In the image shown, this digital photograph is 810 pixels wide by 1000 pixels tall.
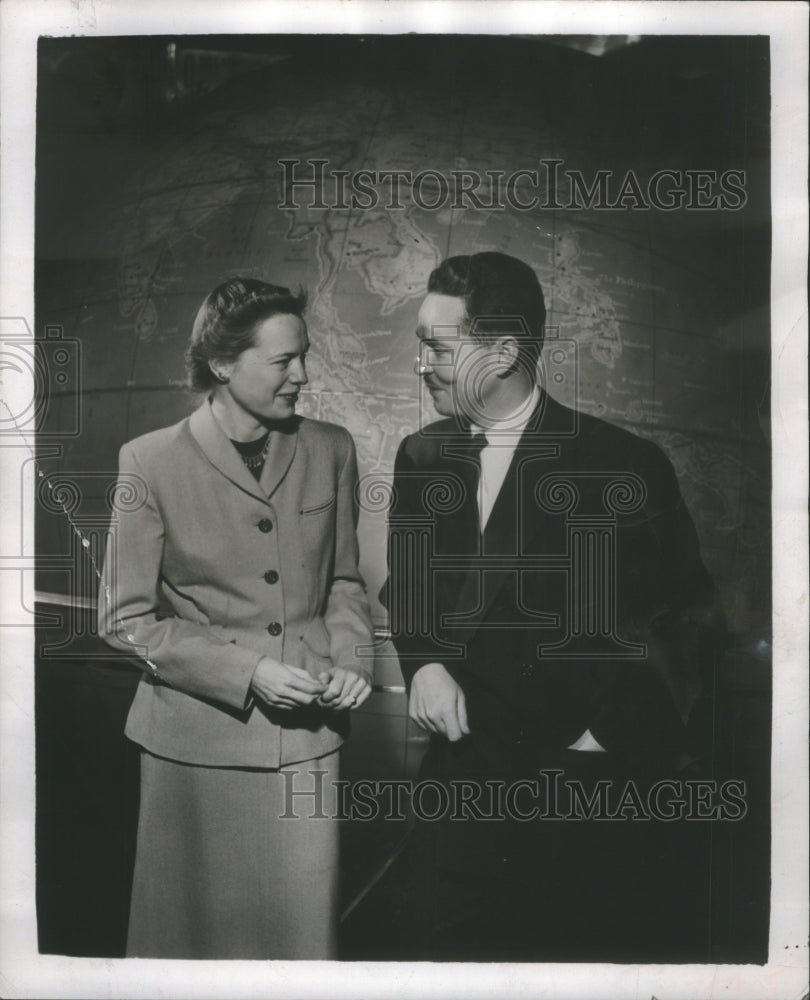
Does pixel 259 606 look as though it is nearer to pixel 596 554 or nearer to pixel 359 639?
pixel 359 639

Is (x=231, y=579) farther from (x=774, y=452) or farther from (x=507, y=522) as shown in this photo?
(x=774, y=452)

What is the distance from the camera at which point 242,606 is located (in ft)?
7.16

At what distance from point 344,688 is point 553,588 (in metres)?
0.48

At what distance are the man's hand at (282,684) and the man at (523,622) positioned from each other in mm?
202

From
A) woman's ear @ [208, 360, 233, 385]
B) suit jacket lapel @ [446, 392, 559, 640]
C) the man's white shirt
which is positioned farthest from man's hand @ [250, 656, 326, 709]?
woman's ear @ [208, 360, 233, 385]

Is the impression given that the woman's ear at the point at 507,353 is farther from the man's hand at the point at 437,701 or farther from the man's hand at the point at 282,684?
the man's hand at the point at 282,684

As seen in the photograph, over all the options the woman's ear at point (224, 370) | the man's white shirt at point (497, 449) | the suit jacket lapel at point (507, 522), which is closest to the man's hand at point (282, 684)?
the suit jacket lapel at point (507, 522)

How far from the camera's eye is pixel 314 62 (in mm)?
2227

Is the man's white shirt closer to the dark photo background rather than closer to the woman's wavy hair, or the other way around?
the dark photo background

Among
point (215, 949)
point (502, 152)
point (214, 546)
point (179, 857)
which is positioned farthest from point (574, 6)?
point (215, 949)

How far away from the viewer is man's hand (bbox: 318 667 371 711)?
7.20ft

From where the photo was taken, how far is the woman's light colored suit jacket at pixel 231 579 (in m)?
2.19

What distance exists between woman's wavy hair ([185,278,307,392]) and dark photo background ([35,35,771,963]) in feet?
0.10

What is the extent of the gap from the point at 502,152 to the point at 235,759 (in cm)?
138
